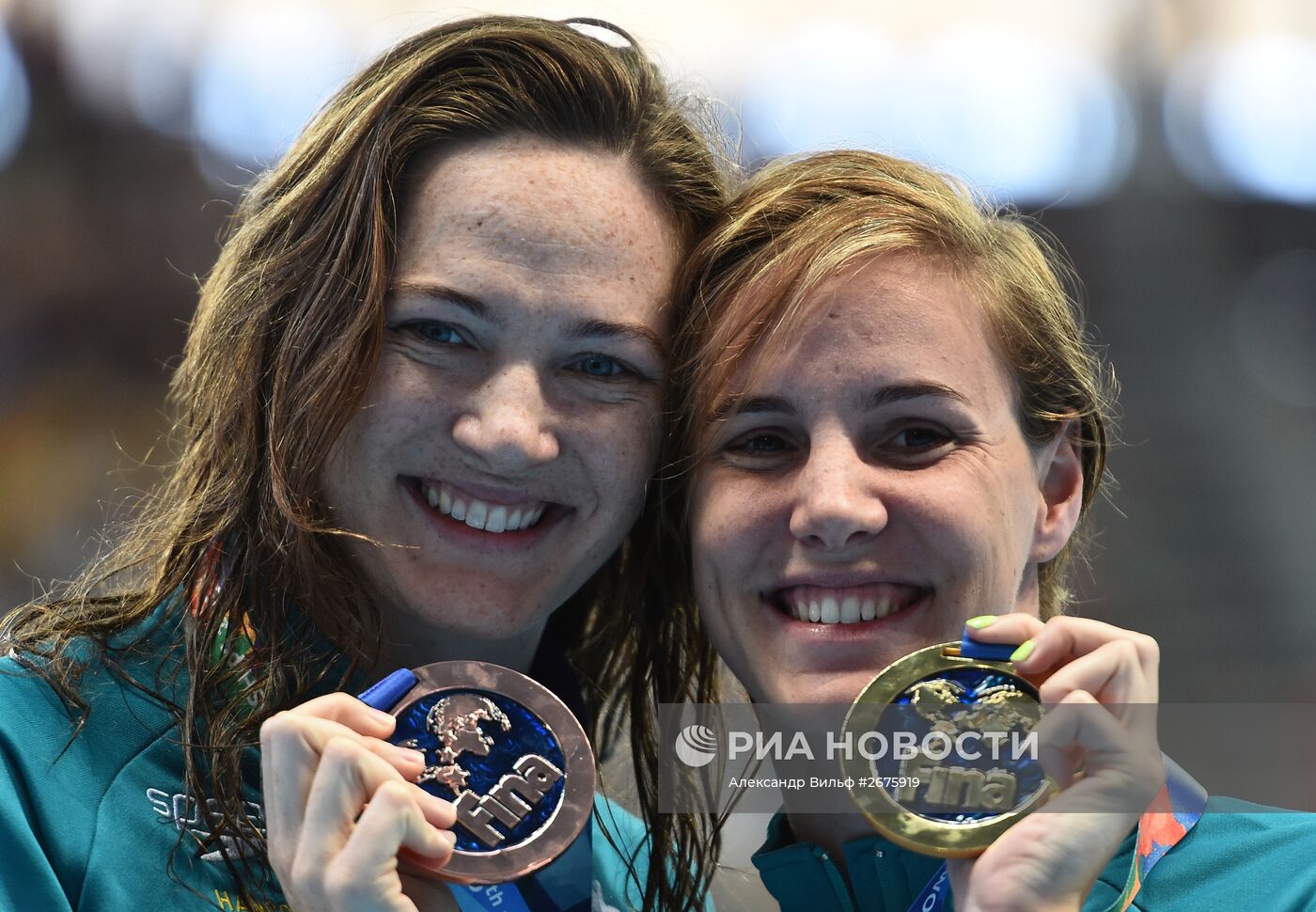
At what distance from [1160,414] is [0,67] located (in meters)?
8.50

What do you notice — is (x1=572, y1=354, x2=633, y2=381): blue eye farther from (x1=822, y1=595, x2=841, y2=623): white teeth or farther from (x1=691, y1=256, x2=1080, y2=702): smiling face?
(x1=822, y1=595, x2=841, y2=623): white teeth

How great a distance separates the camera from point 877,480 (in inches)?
91.7

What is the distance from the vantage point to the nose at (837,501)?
2.28m

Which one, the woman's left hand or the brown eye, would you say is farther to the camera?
the brown eye

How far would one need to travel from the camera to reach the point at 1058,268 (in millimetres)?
3076

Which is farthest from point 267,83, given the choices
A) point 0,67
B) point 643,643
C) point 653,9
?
point 643,643

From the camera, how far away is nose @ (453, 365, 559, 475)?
92.7 inches

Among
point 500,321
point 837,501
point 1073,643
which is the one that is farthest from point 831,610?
point 500,321

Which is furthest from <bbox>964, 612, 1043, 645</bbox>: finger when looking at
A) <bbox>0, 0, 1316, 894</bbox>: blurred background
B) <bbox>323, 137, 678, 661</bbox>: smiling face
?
<bbox>0, 0, 1316, 894</bbox>: blurred background

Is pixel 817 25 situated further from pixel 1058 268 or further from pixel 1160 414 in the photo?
pixel 1058 268

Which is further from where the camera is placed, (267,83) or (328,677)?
(267,83)

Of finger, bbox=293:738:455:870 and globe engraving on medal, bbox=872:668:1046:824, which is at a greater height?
globe engraving on medal, bbox=872:668:1046:824

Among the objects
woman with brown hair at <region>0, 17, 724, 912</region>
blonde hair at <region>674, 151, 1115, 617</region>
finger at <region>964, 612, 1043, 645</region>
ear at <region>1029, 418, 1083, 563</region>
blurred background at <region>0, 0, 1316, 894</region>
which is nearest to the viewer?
finger at <region>964, 612, 1043, 645</region>

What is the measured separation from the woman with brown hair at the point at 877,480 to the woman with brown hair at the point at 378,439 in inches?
7.1
